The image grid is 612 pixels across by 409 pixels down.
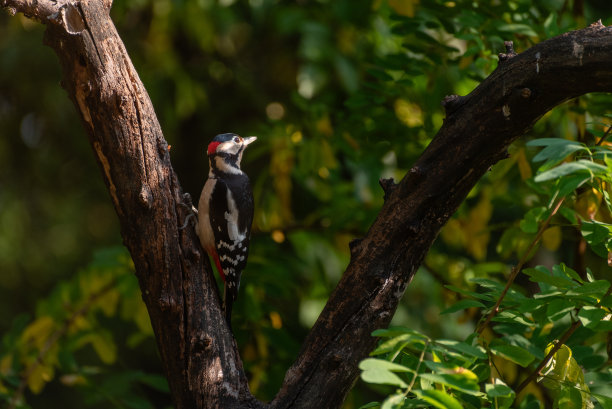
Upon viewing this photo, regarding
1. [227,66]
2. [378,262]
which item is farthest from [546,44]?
[227,66]

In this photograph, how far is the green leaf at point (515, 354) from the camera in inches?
70.9

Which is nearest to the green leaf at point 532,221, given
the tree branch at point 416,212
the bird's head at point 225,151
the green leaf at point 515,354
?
the tree branch at point 416,212

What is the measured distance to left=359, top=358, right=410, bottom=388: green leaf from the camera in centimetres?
144

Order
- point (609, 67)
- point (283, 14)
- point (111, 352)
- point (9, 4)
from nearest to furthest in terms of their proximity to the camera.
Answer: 1. point (609, 67)
2. point (9, 4)
3. point (111, 352)
4. point (283, 14)

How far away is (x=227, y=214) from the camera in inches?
128

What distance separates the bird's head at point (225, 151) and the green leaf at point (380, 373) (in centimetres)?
213

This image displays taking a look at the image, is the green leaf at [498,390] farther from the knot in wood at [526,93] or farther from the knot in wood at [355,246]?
the knot in wood at [526,93]

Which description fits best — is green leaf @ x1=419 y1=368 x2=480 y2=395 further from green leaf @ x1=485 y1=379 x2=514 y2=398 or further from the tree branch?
the tree branch

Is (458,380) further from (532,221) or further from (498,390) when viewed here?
(532,221)

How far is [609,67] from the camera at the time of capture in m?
1.86

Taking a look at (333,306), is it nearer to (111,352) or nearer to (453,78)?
(453,78)

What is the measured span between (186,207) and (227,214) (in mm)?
863

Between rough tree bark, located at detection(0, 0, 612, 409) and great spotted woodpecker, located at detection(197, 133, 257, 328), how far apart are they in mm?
619

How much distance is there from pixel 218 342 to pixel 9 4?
1.32m
